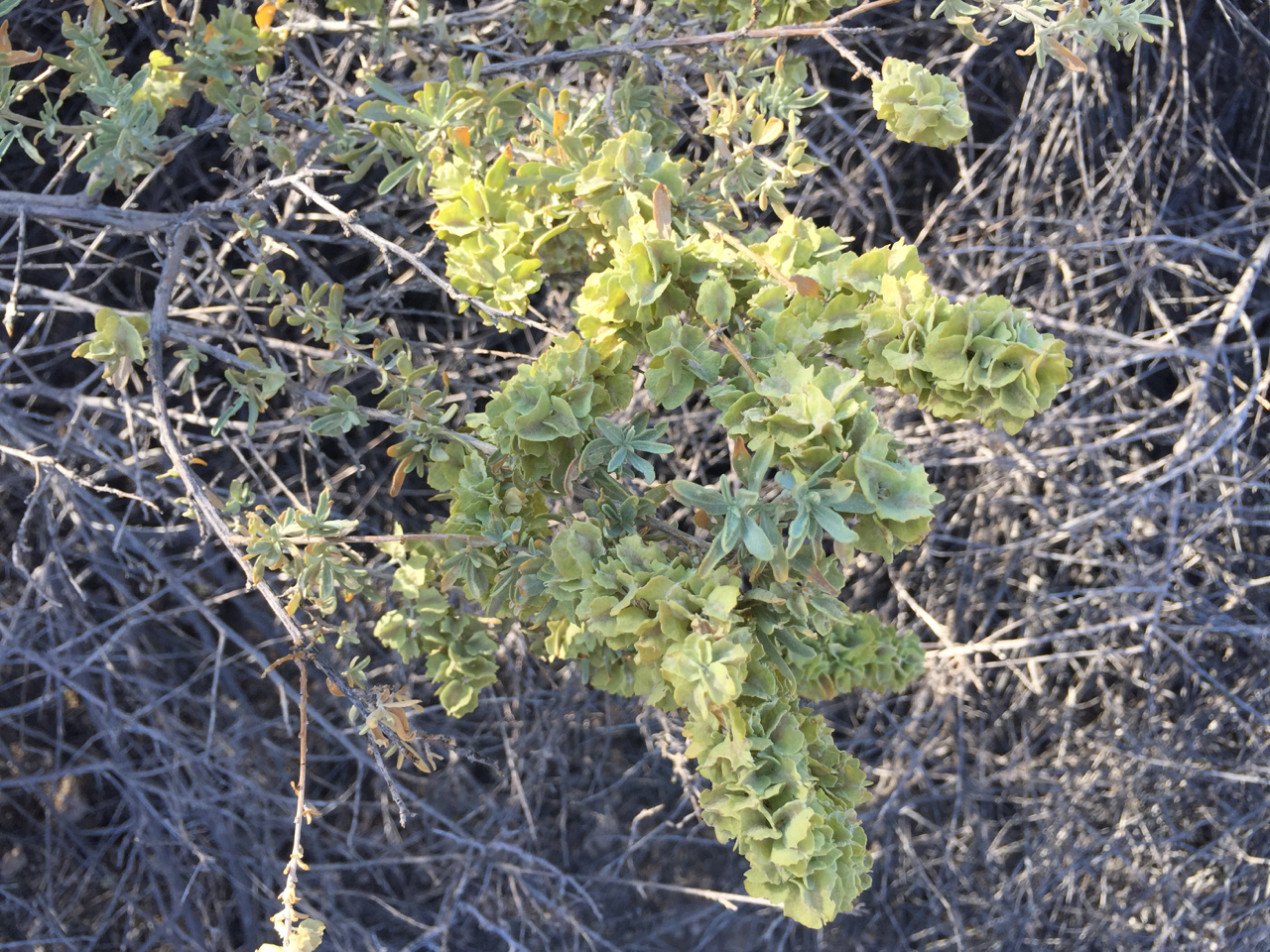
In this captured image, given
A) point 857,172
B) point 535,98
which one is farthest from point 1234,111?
point 535,98

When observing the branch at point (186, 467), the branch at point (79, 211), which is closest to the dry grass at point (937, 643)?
the branch at point (79, 211)

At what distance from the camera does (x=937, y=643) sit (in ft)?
7.59

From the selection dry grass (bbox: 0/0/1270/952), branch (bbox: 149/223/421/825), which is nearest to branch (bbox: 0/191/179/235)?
branch (bbox: 149/223/421/825)

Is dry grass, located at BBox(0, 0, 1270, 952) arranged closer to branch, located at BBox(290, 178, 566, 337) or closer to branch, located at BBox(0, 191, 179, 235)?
branch, located at BBox(0, 191, 179, 235)

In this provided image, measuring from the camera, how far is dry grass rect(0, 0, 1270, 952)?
2.00 m

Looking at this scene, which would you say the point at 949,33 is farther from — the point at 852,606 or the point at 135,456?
Answer: the point at 135,456

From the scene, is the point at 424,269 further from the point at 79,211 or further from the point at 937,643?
the point at 937,643

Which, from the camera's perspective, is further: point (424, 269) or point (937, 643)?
point (937, 643)

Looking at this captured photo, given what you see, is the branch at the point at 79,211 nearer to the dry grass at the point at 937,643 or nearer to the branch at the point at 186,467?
the branch at the point at 186,467

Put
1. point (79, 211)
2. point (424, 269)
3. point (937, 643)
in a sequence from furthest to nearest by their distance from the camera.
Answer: point (937, 643), point (79, 211), point (424, 269)

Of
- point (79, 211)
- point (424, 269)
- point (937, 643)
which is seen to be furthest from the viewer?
point (937, 643)

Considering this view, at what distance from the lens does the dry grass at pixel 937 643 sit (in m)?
2.00

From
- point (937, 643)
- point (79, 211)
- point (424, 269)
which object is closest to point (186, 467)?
point (424, 269)

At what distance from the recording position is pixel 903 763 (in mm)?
2320
